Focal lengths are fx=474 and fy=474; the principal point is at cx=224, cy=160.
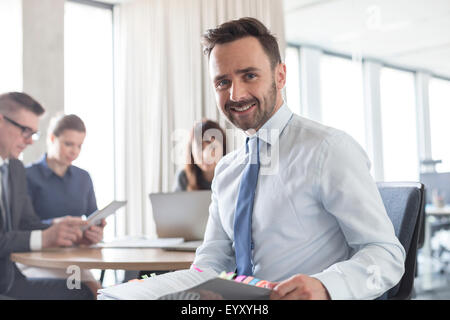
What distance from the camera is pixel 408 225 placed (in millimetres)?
1196

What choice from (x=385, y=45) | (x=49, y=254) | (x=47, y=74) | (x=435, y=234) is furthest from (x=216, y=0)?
(x=435, y=234)

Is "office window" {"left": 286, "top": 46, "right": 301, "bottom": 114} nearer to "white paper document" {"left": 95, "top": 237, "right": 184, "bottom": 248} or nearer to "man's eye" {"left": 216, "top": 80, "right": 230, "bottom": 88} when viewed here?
"white paper document" {"left": 95, "top": 237, "right": 184, "bottom": 248}

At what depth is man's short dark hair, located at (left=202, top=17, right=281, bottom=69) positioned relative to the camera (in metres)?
1.21

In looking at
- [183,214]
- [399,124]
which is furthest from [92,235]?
[399,124]

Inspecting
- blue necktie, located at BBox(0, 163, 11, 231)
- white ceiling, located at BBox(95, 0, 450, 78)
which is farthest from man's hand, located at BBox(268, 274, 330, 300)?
white ceiling, located at BBox(95, 0, 450, 78)

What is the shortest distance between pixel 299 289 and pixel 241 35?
67 centimetres

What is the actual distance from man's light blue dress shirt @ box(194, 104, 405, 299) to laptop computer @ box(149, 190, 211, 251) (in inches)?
24.1

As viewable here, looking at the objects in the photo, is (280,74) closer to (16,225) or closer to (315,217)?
(315,217)

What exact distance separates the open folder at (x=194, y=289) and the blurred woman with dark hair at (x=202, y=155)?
2.09 m

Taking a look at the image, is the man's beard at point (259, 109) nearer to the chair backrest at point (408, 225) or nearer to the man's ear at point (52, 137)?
the chair backrest at point (408, 225)

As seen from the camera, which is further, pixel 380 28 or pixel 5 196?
pixel 380 28

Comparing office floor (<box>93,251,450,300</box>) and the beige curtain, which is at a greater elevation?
the beige curtain

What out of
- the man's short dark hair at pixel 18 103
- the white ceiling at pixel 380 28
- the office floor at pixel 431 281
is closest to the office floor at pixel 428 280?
the office floor at pixel 431 281
